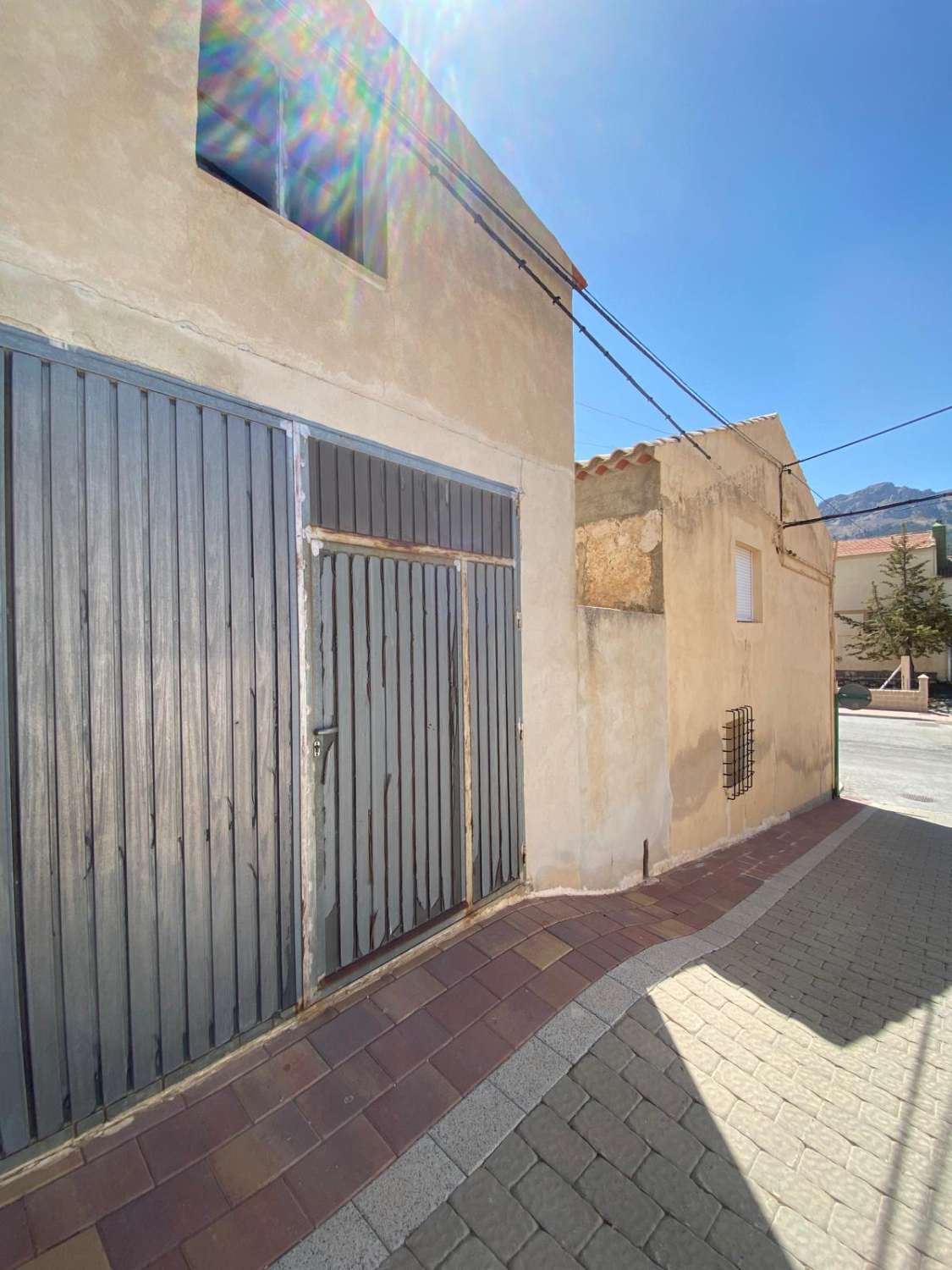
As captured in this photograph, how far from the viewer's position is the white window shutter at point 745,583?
25.3ft

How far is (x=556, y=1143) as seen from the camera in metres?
2.06

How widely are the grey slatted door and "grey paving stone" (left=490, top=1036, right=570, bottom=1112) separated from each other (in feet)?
2.75

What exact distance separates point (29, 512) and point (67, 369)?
524 millimetres

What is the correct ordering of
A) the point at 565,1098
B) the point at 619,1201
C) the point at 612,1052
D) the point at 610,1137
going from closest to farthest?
1. the point at 619,1201
2. the point at 610,1137
3. the point at 565,1098
4. the point at 612,1052

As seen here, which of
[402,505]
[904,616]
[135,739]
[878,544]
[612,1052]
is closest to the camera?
[135,739]

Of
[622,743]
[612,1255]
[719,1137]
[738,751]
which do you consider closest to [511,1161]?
[612,1255]

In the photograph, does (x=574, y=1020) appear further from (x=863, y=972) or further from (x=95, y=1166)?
(x=863, y=972)

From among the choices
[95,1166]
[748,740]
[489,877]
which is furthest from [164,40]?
[748,740]

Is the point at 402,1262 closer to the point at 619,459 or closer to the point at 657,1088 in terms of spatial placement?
the point at 657,1088

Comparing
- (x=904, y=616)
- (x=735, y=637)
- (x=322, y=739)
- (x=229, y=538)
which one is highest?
(x=904, y=616)

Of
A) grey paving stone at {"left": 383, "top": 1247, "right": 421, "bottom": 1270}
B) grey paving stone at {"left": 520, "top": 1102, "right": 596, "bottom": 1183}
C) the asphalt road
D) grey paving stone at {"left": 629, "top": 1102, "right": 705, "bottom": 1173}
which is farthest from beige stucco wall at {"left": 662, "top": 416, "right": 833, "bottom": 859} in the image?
grey paving stone at {"left": 383, "top": 1247, "right": 421, "bottom": 1270}

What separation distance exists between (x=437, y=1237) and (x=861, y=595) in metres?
39.6

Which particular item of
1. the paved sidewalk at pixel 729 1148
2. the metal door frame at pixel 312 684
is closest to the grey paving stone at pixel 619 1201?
the paved sidewalk at pixel 729 1148

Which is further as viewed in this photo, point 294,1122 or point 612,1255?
point 294,1122
